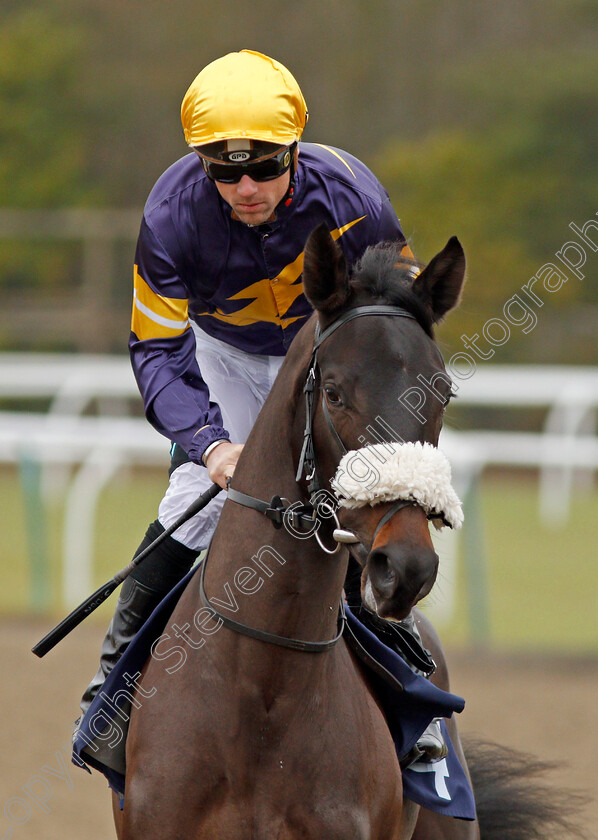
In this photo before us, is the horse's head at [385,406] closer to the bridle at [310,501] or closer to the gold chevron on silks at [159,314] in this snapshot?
the bridle at [310,501]

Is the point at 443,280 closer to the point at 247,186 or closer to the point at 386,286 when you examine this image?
the point at 386,286

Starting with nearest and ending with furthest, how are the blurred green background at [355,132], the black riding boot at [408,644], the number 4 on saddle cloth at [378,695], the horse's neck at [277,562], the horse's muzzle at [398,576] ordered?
the horse's muzzle at [398,576], the horse's neck at [277,562], the number 4 on saddle cloth at [378,695], the black riding boot at [408,644], the blurred green background at [355,132]

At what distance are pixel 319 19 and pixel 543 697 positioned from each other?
57.5ft

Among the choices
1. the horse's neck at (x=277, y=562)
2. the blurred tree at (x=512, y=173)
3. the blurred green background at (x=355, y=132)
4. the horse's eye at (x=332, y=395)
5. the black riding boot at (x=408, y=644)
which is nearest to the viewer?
the horse's eye at (x=332, y=395)

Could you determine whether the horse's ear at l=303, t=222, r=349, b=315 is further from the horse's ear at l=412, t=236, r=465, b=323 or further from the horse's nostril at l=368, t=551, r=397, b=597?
the horse's nostril at l=368, t=551, r=397, b=597

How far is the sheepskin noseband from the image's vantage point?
2.46 meters

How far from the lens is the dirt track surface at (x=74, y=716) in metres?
5.33

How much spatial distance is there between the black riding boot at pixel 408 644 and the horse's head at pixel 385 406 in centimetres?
81

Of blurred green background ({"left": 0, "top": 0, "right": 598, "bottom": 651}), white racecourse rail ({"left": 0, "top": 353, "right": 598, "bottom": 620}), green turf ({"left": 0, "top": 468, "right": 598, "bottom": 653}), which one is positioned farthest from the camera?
blurred green background ({"left": 0, "top": 0, "right": 598, "bottom": 651})

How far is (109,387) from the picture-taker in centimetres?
1207

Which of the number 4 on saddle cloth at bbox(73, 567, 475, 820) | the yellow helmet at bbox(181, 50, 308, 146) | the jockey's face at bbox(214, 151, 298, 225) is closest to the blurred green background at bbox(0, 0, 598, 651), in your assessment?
the number 4 on saddle cloth at bbox(73, 567, 475, 820)

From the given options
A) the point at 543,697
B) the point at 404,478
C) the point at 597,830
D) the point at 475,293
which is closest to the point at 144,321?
the point at 404,478

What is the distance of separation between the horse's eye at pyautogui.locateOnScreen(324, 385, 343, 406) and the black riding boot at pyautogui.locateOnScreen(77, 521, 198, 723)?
3.08 feet

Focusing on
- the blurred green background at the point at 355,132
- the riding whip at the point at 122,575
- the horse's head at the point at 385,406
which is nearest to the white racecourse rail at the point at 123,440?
the blurred green background at the point at 355,132
